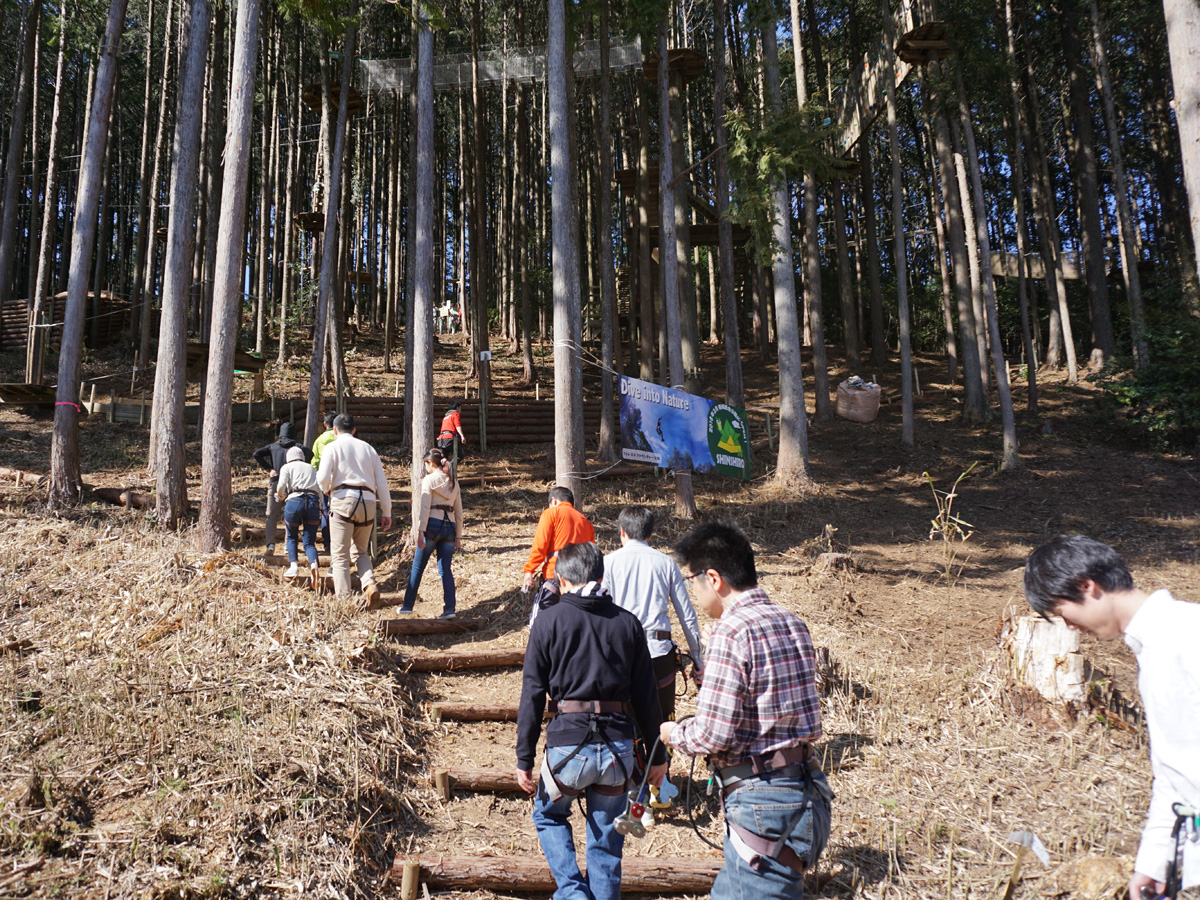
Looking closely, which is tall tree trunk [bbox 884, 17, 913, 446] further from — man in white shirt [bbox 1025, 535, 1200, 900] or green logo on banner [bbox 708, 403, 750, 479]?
man in white shirt [bbox 1025, 535, 1200, 900]

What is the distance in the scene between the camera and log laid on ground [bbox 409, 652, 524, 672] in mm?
6223

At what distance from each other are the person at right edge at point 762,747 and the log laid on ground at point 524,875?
1.59 meters

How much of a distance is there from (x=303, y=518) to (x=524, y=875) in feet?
16.6

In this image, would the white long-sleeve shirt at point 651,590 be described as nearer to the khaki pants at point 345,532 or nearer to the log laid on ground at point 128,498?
the khaki pants at point 345,532

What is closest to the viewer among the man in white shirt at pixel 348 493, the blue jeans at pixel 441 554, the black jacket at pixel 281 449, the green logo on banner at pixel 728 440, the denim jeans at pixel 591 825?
the denim jeans at pixel 591 825

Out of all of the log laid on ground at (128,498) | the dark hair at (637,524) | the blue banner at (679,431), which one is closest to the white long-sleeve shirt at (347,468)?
the blue banner at (679,431)

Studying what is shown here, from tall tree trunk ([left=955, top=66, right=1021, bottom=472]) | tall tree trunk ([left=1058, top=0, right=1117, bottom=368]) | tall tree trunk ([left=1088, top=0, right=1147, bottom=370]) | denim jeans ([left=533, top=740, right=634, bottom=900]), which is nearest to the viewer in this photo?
denim jeans ([left=533, top=740, right=634, bottom=900])

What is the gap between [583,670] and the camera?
3023 mm

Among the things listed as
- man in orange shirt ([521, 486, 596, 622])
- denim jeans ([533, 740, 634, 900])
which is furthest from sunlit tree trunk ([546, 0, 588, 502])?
denim jeans ([533, 740, 634, 900])

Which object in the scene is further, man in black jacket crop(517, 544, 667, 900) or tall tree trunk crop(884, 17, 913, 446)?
tall tree trunk crop(884, 17, 913, 446)

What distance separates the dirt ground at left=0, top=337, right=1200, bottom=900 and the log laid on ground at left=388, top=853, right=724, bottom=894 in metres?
0.26

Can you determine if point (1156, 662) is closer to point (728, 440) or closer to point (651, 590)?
point (651, 590)

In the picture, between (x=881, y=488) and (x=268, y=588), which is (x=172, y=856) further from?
(x=881, y=488)

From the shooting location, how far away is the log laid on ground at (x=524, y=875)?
151 inches
